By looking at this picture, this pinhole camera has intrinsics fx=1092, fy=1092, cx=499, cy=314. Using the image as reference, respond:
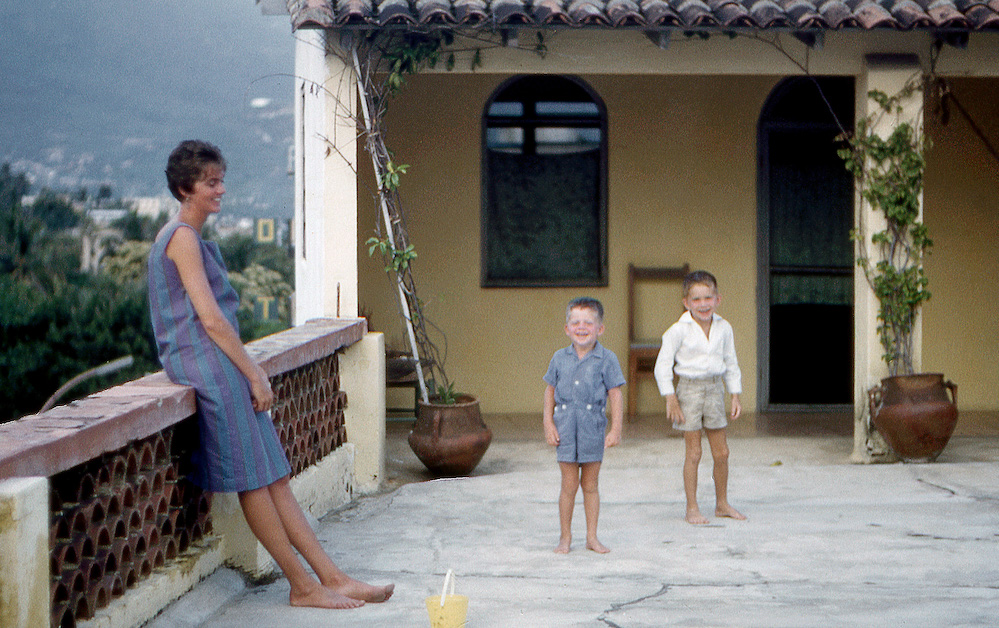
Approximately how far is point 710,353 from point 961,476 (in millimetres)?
2150

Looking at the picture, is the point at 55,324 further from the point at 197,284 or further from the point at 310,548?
the point at 197,284

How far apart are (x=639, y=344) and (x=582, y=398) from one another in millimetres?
4391

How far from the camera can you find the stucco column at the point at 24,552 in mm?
2480

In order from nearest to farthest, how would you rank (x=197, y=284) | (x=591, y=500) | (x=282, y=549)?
(x=197, y=284) → (x=282, y=549) → (x=591, y=500)

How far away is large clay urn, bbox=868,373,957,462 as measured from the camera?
6844 millimetres

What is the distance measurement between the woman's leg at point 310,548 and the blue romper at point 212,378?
5.5 inches

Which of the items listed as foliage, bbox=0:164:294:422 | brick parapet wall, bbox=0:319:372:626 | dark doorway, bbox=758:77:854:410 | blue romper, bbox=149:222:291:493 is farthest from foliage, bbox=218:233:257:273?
blue romper, bbox=149:222:291:493

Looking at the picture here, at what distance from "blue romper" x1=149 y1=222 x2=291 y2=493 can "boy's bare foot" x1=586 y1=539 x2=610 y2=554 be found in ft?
5.50

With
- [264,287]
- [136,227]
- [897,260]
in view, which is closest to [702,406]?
[897,260]

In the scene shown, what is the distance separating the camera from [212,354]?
3.68 meters

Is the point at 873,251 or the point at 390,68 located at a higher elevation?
the point at 390,68

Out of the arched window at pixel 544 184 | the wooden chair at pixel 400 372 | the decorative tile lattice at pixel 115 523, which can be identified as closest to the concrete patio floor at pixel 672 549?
the decorative tile lattice at pixel 115 523

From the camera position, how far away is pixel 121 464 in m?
3.36

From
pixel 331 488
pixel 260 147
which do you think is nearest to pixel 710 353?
pixel 331 488
